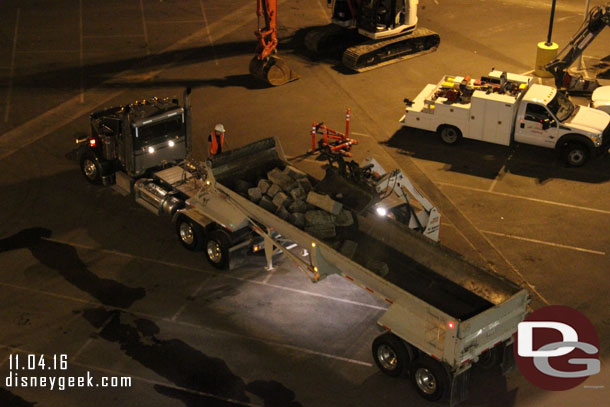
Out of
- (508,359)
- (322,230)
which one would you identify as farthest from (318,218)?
(508,359)

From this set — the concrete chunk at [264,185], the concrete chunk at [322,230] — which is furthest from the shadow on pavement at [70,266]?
the concrete chunk at [322,230]

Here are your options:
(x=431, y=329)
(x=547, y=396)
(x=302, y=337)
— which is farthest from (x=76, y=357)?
(x=547, y=396)

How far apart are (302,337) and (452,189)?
7566 millimetres

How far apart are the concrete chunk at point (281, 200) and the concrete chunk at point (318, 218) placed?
723mm

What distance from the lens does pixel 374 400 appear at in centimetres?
1391

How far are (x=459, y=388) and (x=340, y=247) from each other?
12.1 feet

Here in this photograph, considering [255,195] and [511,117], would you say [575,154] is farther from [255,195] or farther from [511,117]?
[255,195]

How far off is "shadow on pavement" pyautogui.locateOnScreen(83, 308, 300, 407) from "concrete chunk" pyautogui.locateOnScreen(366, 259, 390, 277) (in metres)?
2.74

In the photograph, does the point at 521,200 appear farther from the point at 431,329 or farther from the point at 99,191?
the point at 99,191

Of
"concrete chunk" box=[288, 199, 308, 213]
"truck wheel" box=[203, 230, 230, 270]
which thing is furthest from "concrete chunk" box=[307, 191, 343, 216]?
"truck wheel" box=[203, 230, 230, 270]

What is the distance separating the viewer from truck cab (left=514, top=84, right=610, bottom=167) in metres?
21.8

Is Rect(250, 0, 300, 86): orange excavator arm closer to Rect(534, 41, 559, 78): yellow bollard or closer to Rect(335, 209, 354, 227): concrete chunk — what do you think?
Rect(534, 41, 559, 78): yellow bollard

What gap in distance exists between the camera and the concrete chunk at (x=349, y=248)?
15.2 meters

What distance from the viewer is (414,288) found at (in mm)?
14586
